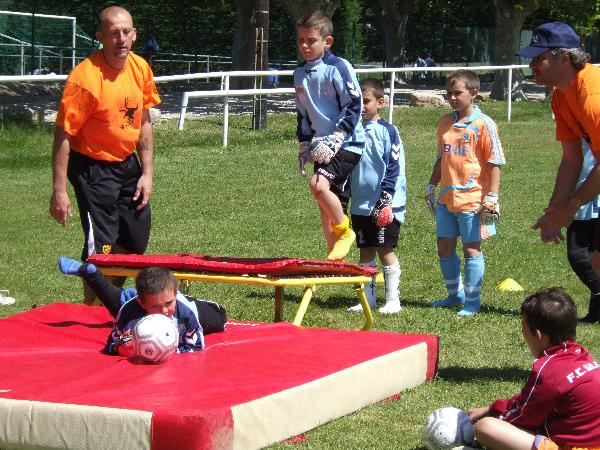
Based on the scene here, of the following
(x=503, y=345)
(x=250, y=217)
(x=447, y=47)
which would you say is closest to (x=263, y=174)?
(x=250, y=217)

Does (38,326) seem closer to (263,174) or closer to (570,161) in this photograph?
(570,161)

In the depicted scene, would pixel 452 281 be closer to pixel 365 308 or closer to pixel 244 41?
pixel 365 308

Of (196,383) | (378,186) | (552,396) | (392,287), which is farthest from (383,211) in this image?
(552,396)

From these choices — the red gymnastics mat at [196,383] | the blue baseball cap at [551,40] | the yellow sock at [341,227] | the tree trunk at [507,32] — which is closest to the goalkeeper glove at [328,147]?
the yellow sock at [341,227]

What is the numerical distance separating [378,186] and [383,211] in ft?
0.84

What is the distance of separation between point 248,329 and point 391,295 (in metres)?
2.12

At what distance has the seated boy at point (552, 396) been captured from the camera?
5.36 metres

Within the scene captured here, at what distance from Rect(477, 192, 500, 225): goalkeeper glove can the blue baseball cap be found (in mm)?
2464

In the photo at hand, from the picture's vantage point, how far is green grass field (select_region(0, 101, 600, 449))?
7.32 m

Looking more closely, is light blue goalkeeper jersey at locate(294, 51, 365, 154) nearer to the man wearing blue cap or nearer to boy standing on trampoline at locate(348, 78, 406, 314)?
boy standing on trampoline at locate(348, 78, 406, 314)

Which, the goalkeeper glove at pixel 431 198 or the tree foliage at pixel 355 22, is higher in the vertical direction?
the tree foliage at pixel 355 22

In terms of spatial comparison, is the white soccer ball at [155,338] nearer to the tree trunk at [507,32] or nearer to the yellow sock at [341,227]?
the yellow sock at [341,227]

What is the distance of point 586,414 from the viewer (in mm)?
5359

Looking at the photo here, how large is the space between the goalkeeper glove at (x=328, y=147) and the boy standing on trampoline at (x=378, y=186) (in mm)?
580
